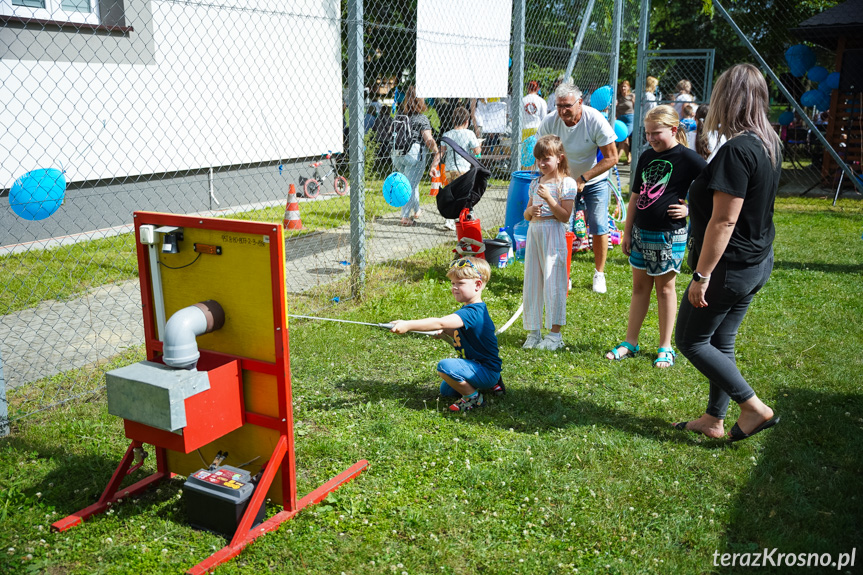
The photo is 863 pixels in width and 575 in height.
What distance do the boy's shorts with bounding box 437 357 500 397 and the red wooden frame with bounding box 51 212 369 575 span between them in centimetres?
99

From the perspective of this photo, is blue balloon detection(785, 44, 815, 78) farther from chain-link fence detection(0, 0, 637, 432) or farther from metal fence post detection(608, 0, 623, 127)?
metal fence post detection(608, 0, 623, 127)

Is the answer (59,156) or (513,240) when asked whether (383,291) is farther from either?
(59,156)

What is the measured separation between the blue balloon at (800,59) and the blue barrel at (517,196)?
11.8 metres

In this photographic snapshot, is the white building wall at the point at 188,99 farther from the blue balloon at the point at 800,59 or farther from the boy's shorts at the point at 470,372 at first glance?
the blue balloon at the point at 800,59

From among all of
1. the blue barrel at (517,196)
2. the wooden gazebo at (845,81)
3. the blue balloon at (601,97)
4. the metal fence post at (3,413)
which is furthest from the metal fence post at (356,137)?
the wooden gazebo at (845,81)

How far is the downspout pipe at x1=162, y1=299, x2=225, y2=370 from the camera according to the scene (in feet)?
8.84

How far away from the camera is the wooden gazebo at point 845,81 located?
44.9ft

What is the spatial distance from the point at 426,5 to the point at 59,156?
4.40 m

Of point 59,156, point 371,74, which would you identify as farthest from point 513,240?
point 371,74

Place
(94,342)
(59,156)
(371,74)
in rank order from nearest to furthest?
(94,342) < (59,156) < (371,74)

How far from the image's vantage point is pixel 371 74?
14930 mm

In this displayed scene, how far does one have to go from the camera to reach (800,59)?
1579cm

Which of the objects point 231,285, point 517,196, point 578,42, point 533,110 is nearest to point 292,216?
point 517,196

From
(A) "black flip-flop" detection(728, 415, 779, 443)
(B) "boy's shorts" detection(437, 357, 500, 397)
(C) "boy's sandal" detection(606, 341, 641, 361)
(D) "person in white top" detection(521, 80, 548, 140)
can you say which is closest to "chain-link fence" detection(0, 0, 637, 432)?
(D) "person in white top" detection(521, 80, 548, 140)
